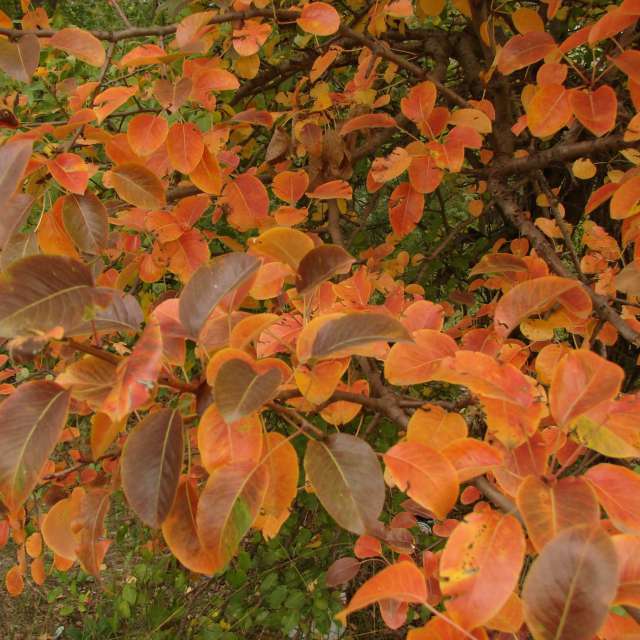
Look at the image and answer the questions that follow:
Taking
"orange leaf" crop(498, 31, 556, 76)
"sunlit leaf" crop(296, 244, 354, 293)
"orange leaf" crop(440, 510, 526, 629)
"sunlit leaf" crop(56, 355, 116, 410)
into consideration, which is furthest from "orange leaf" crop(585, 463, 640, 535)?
"orange leaf" crop(498, 31, 556, 76)

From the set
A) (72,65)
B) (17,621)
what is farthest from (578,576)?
(17,621)

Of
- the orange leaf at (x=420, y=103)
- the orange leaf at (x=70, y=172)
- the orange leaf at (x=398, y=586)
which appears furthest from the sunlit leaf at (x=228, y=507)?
the orange leaf at (x=420, y=103)

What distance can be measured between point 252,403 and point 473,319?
1020mm

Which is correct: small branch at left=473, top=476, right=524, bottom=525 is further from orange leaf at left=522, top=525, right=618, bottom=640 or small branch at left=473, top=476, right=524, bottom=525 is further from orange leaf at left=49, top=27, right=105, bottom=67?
orange leaf at left=49, top=27, right=105, bottom=67

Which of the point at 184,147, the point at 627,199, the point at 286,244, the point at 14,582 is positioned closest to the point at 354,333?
the point at 286,244

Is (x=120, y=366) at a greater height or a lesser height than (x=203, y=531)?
greater

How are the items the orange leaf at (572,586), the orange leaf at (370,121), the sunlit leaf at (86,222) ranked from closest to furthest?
1. the orange leaf at (572,586)
2. the sunlit leaf at (86,222)
3. the orange leaf at (370,121)

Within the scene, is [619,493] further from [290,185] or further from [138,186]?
[290,185]

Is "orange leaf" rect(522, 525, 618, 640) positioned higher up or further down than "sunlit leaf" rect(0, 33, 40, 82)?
further down

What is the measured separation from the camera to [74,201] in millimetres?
903

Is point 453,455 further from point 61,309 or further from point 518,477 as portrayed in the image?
point 61,309

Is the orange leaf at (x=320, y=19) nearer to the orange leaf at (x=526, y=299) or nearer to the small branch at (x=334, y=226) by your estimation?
the small branch at (x=334, y=226)

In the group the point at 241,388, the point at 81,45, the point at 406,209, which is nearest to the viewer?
the point at 241,388

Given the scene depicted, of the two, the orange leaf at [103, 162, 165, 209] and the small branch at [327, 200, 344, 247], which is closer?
the orange leaf at [103, 162, 165, 209]
